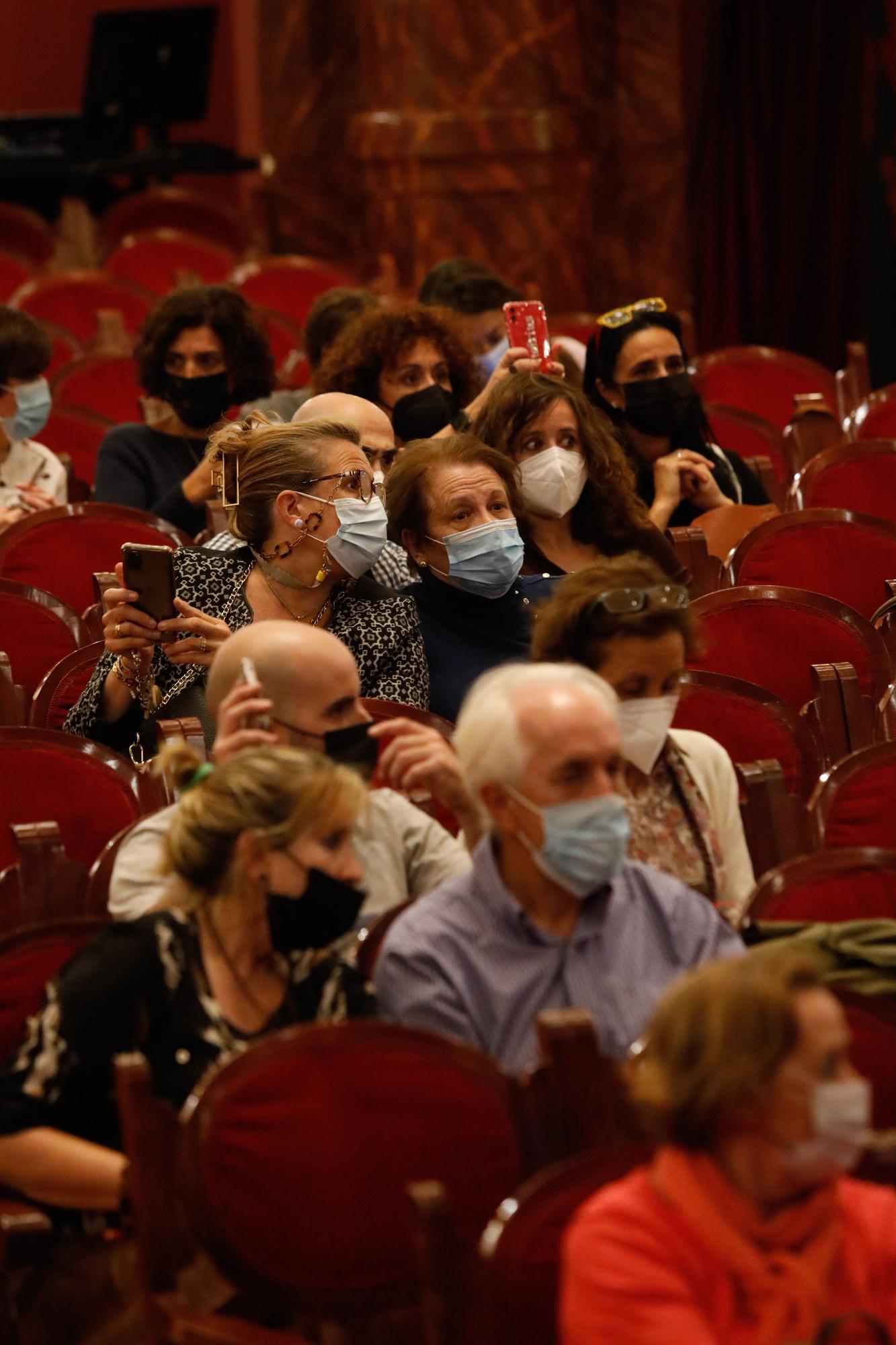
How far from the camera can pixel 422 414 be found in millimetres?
4156

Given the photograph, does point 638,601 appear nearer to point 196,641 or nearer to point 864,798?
point 864,798

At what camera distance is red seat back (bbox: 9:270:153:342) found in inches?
288

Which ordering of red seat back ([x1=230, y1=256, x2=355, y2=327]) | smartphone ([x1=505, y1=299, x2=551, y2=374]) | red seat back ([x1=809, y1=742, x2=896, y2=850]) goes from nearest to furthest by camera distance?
red seat back ([x1=809, y1=742, x2=896, y2=850]), smartphone ([x1=505, y1=299, x2=551, y2=374]), red seat back ([x1=230, y1=256, x2=355, y2=327])

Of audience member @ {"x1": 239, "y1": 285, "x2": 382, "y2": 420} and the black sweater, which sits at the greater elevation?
audience member @ {"x1": 239, "y1": 285, "x2": 382, "y2": 420}

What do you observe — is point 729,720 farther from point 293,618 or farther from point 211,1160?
point 211,1160

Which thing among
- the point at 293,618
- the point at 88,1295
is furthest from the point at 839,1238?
the point at 293,618

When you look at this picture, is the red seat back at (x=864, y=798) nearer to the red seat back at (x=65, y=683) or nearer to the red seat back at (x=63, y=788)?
the red seat back at (x=63, y=788)

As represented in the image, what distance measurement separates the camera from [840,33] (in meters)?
7.52

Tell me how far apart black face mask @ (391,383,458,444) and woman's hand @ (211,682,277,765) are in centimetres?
190

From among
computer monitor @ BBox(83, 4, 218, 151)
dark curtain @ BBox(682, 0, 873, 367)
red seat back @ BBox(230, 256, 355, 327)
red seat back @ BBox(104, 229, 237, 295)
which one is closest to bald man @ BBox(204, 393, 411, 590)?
red seat back @ BBox(230, 256, 355, 327)

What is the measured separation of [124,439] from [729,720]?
6.68 feet

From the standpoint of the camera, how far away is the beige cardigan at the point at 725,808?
8.28 feet

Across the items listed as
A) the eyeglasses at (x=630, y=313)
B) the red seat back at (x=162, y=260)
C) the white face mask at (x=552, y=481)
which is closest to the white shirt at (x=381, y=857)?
the white face mask at (x=552, y=481)

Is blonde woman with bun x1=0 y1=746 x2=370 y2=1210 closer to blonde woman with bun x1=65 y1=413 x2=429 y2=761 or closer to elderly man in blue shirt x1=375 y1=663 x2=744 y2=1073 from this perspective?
elderly man in blue shirt x1=375 y1=663 x2=744 y2=1073
